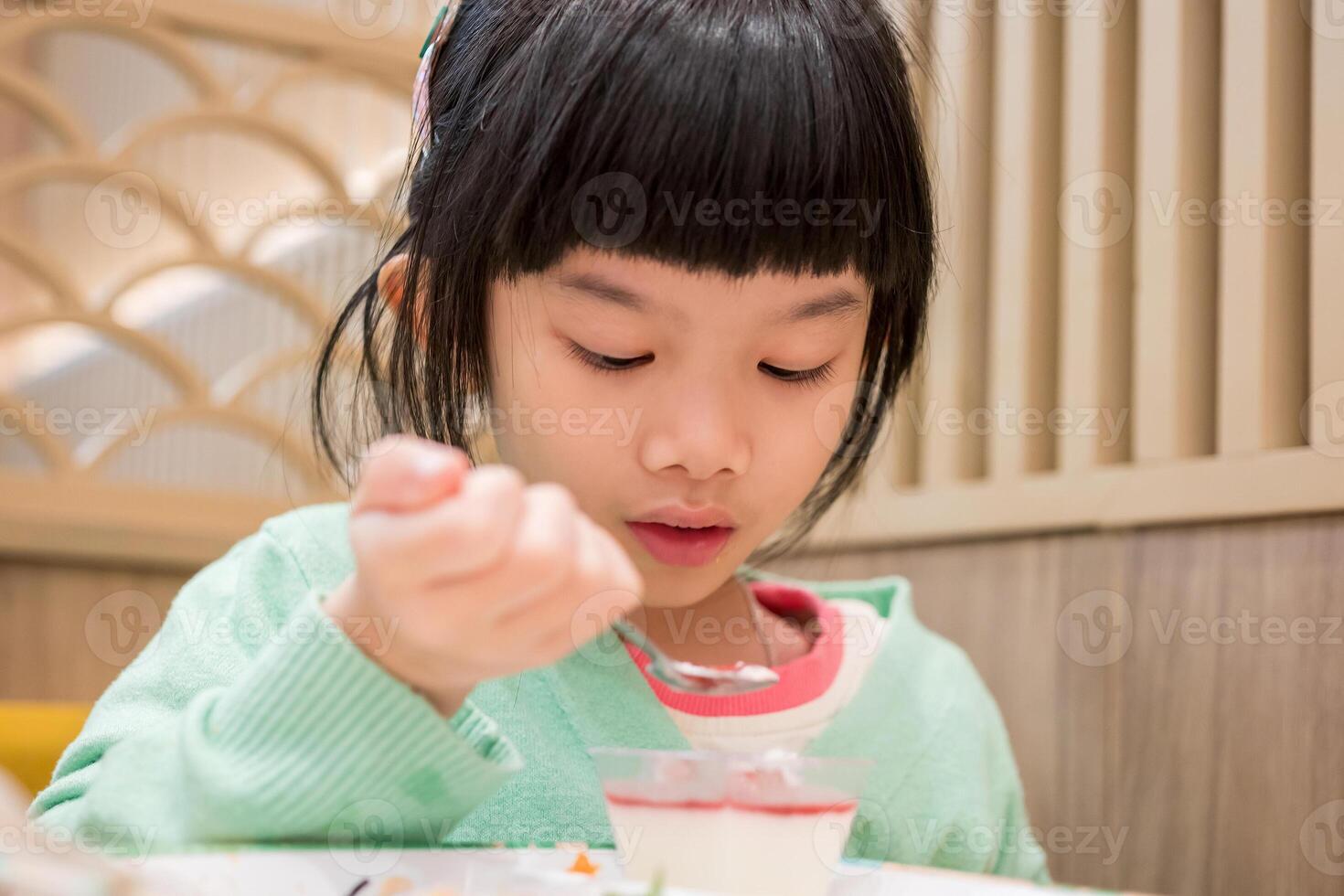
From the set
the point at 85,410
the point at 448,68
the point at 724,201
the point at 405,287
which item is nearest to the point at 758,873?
the point at 724,201

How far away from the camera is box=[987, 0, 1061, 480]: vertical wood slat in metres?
1.22

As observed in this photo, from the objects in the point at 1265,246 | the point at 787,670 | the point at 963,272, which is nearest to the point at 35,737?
the point at 787,670

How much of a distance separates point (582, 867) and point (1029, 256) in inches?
32.2

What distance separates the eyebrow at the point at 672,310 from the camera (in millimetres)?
771

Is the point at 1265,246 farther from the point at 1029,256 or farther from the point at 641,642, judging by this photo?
the point at 641,642

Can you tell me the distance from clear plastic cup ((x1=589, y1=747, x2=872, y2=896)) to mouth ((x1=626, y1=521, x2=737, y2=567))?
0.85 feet

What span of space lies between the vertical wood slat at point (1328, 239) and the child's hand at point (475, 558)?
61cm

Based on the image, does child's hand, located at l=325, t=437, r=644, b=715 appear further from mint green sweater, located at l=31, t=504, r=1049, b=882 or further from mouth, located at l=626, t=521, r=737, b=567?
mouth, located at l=626, t=521, r=737, b=567

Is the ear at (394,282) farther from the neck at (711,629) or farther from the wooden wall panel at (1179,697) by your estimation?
the wooden wall panel at (1179,697)

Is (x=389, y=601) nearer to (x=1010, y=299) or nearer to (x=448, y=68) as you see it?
(x=448, y=68)

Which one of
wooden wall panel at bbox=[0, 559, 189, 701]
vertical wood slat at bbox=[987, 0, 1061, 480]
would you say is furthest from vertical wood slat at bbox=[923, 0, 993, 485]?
wooden wall panel at bbox=[0, 559, 189, 701]

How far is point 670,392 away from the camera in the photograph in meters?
0.77

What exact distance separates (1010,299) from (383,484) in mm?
862

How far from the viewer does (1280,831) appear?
3.06ft
